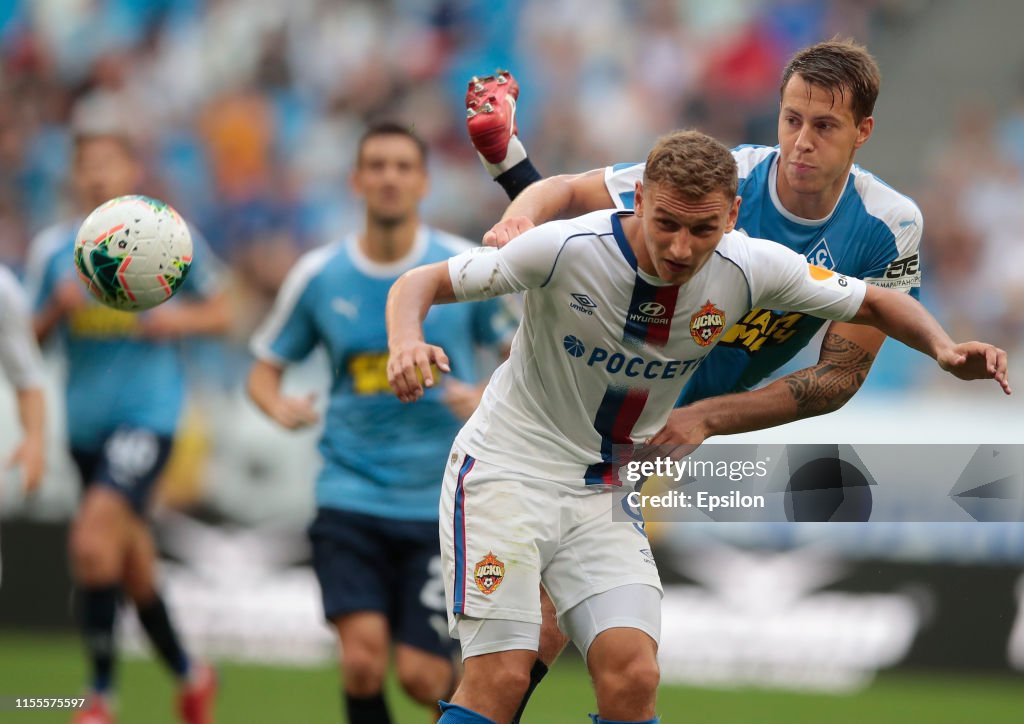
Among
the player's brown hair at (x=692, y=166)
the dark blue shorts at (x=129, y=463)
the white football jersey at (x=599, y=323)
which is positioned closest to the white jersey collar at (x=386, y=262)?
the dark blue shorts at (x=129, y=463)

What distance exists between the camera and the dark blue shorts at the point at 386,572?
6102mm

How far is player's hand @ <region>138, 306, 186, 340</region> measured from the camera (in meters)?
7.91

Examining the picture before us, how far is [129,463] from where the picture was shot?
7824 mm

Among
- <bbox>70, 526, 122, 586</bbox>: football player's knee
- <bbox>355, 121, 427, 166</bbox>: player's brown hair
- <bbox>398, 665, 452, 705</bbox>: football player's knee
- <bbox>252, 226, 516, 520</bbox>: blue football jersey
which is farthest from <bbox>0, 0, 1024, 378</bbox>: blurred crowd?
<bbox>398, 665, 452, 705</bbox>: football player's knee

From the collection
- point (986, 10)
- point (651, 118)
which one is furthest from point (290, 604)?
A: point (986, 10)

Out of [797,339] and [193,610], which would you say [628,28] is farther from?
[797,339]

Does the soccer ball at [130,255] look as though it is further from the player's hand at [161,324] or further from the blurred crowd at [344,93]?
the blurred crowd at [344,93]

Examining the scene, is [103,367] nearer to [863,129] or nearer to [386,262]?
[386,262]

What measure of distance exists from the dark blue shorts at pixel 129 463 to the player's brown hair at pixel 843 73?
437 cm

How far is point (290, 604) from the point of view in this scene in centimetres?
942

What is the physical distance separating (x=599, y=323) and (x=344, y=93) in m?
8.31

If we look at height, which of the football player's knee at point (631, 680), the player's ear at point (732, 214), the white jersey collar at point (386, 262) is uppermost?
the white jersey collar at point (386, 262)

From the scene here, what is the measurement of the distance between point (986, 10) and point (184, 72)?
6852mm

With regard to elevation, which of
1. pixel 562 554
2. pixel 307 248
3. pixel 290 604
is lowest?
pixel 290 604
